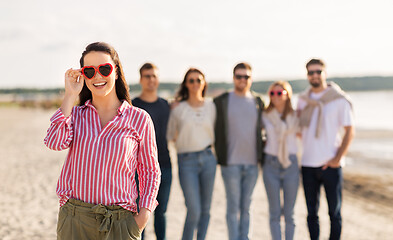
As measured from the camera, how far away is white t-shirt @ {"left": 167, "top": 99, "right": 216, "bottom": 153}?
4.21m

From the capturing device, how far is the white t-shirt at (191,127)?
4207 millimetres

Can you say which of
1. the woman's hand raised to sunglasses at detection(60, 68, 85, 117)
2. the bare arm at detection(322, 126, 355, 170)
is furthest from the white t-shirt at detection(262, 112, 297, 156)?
the woman's hand raised to sunglasses at detection(60, 68, 85, 117)

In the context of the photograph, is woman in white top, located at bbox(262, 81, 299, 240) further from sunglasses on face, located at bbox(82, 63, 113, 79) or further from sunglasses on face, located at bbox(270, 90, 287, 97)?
sunglasses on face, located at bbox(82, 63, 113, 79)

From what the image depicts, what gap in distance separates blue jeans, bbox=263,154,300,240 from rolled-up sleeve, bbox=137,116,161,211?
2.19 metres

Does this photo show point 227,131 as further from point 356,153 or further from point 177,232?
point 356,153

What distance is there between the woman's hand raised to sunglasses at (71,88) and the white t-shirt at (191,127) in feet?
6.79

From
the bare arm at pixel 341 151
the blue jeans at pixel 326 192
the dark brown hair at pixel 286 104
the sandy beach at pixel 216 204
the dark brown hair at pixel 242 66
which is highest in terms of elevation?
the dark brown hair at pixel 242 66

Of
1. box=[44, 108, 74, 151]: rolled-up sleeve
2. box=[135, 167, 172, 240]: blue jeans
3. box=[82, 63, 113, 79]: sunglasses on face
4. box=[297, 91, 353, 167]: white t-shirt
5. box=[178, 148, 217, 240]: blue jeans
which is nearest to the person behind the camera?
box=[44, 108, 74, 151]: rolled-up sleeve

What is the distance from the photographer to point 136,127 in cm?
225

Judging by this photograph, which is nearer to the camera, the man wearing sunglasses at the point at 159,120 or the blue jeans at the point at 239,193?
the man wearing sunglasses at the point at 159,120

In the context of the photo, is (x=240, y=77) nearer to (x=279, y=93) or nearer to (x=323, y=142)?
(x=279, y=93)

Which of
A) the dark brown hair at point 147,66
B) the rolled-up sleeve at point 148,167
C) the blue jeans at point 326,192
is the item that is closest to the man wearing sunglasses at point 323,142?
the blue jeans at point 326,192

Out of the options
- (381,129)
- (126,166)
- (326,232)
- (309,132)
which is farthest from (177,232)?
(381,129)

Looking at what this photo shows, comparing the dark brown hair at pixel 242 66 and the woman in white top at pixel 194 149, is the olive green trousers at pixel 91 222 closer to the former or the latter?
the woman in white top at pixel 194 149
